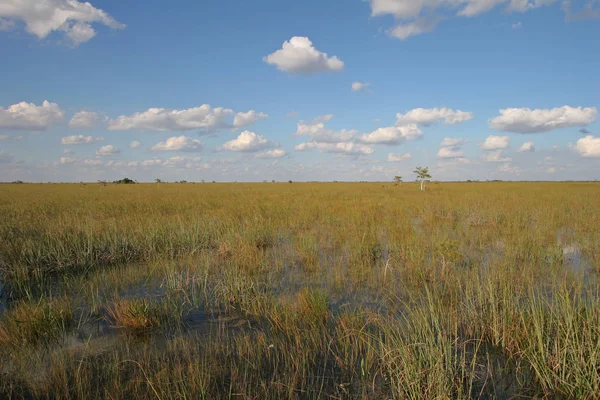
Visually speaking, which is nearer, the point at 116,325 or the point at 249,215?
the point at 116,325

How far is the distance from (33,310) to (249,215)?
1011 centimetres

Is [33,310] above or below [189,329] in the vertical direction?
above

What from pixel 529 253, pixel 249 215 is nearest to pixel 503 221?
pixel 529 253

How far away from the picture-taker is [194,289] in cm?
529

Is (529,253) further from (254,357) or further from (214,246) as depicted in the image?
(214,246)

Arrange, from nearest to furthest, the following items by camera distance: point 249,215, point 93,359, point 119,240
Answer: point 93,359, point 119,240, point 249,215

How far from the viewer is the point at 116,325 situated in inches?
155

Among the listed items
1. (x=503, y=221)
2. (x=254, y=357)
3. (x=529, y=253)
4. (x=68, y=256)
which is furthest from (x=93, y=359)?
(x=503, y=221)

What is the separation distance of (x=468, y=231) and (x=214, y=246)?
27.5ft

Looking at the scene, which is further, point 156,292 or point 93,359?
point 156,292

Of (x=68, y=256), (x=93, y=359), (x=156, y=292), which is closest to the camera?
(x=93, y=359)

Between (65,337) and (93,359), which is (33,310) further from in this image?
(93,359)

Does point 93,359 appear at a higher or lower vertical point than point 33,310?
lower

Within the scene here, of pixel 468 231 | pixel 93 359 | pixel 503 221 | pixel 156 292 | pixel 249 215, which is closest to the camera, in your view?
pixel 93 359
